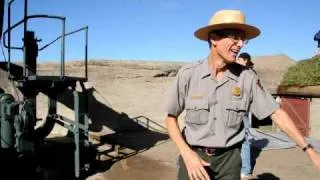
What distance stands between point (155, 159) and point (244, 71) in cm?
621

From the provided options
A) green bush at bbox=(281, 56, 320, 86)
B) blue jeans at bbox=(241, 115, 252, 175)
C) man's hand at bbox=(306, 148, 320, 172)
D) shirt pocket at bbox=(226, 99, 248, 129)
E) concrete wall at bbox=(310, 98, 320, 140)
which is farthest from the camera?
green bush at bbox=(281, 56, 320, 86)

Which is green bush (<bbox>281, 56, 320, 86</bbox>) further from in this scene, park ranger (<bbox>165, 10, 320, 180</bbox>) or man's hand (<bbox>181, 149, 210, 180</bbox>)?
man's hand (<bbox>181, 149, 210, 180</bbox>)

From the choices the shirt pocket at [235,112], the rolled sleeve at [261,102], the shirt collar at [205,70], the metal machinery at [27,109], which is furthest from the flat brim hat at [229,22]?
the metal machinery at [27,109]

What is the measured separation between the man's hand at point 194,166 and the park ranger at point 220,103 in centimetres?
11

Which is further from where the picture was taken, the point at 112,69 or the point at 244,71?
the point at 112,69

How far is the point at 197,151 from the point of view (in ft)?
9.80

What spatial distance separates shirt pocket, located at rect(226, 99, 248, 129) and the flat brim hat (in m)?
0.49

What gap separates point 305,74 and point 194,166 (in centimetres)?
1001

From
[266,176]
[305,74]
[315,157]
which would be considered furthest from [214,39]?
[305,74]

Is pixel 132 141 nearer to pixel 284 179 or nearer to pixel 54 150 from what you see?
pixel 54 150

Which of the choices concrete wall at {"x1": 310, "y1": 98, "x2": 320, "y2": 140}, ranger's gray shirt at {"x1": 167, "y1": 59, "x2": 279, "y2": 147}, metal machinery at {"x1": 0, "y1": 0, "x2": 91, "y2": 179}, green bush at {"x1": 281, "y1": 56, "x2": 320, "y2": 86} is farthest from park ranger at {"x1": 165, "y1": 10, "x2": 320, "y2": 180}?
green bush at {"x1": 281, "y1": 56, "x2": 320, "y2": 86}

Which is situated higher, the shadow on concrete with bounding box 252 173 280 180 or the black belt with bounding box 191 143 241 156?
the black belt with bounding box 191 143 241 156

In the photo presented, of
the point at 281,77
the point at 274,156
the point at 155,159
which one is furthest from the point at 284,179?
the point at 281,77

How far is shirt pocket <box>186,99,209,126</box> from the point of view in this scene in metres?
2.96
